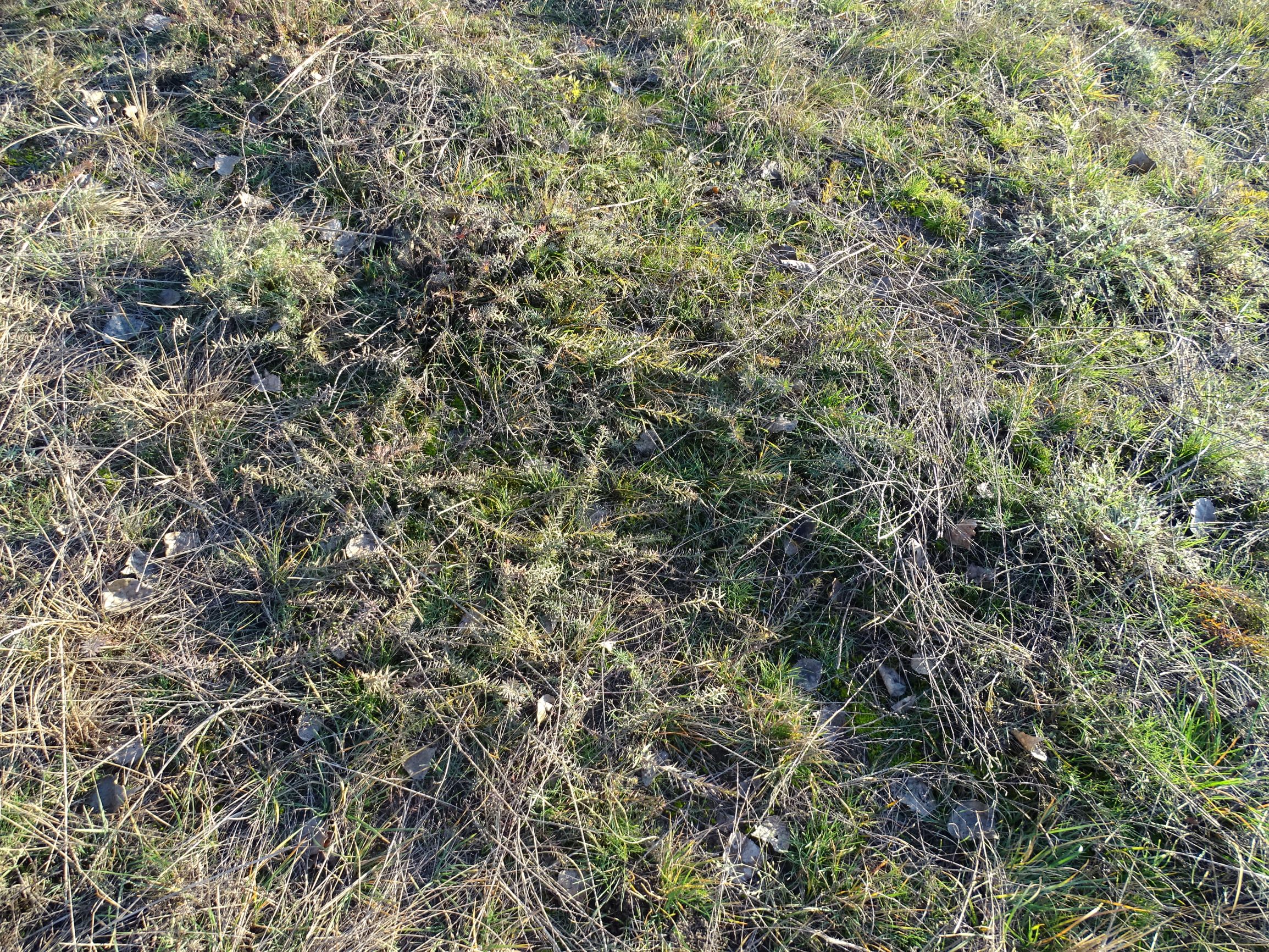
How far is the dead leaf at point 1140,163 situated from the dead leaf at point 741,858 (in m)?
4.08

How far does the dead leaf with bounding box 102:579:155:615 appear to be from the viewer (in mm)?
2607

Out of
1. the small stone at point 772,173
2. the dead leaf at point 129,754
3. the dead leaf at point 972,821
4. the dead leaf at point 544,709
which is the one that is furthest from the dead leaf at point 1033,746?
the dead leaf at point 129,754

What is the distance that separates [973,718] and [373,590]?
7.38ft

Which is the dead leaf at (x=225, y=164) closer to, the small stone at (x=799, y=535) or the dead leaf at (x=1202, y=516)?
the small stone at (x=799, y=535)

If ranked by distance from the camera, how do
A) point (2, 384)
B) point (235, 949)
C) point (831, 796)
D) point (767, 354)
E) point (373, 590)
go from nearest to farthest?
point (235, 949) → point (831, 796) → point (373, 590) → point (2, 384) → point (767, 354)

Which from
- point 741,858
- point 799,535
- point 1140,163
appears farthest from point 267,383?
point 1140,163

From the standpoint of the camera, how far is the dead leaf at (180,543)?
2729mm

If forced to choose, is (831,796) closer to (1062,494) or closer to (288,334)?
(1062,494)

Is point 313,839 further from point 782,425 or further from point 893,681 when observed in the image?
point 782,425

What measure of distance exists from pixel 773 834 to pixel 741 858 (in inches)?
5.4

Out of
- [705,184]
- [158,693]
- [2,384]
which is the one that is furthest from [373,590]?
[705,184]

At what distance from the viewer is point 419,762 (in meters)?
2.46

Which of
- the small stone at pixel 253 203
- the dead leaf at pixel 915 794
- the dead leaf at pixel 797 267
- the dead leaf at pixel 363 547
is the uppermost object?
the dead leaf at pixel 797 267

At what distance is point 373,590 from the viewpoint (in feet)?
8.75
